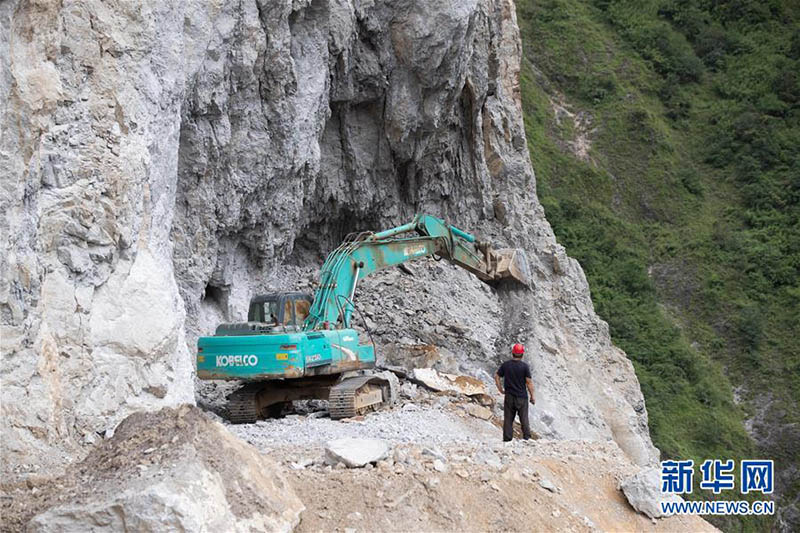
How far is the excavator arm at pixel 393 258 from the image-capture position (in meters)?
11.5

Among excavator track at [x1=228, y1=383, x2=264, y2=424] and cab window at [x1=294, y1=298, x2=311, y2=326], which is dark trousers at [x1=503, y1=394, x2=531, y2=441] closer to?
cab window at [x1=294, y1=298, x2=311, y2=326]

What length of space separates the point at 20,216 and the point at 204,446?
277 centimetres

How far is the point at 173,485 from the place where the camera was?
512 cm

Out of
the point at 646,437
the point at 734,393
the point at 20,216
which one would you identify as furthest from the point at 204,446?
the point at 734,393

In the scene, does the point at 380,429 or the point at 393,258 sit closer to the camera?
the point at 380,429

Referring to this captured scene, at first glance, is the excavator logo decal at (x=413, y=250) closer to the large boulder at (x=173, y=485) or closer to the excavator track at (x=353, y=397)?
the excavator track at (x=353, y=397)

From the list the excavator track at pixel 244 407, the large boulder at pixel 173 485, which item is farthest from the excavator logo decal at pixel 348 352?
the large boulder at pixel 173 485

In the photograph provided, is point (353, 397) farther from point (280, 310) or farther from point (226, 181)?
point (226, 181)

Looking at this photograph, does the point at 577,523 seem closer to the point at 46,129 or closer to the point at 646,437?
the point at 46,129

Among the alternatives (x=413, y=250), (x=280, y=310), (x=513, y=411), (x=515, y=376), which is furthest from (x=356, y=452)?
(x=413, y=250)

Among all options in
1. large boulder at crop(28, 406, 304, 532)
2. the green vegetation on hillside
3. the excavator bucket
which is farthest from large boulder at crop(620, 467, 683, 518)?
the green vegetation on hillside

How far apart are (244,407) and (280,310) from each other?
1264 millimetres

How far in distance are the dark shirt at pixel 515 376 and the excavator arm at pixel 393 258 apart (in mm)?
2539

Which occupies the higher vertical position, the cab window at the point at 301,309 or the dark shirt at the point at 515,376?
the cab window at the point at 301,309
